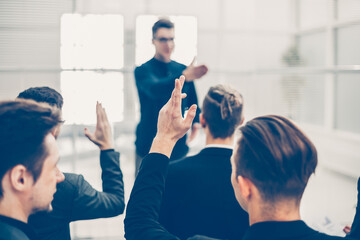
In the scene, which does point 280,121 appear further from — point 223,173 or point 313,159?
point 223,173

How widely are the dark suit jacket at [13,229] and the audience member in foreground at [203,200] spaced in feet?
1.86

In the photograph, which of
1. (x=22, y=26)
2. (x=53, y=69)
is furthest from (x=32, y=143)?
(x=22, y=26)

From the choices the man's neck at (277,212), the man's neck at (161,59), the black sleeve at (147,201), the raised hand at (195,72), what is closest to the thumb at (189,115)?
the black sleeve at (147,201)

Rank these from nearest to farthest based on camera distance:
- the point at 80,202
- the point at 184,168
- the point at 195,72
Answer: the point at 80,202
the point at 184,168
the point at 195,72

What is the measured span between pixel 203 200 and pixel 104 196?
337mm

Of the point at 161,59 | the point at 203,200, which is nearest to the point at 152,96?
the point at 161,59

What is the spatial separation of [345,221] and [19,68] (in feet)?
9.27

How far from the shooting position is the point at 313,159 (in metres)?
0.88

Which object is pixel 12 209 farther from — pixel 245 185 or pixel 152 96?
pixel 152 96

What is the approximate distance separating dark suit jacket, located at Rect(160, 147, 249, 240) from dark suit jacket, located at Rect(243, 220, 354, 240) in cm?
49

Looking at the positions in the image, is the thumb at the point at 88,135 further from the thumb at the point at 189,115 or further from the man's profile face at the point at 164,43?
the man's profile face at the point at 164,43

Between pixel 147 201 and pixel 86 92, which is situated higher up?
pixel 86 92

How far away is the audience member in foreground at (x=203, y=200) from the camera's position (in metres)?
1.32

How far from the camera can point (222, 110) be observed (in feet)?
5.34
